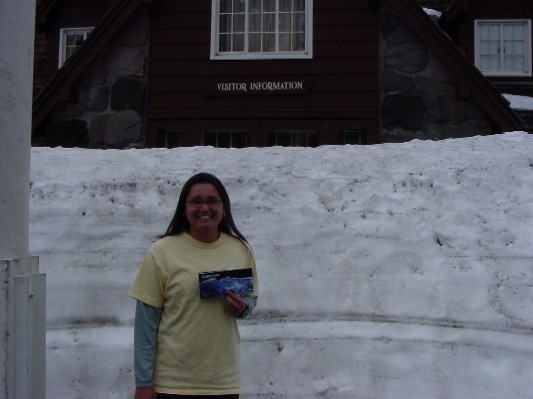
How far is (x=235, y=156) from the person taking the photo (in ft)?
21.5

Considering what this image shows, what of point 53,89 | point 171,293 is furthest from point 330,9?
point 171,293

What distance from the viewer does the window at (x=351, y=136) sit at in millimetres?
10570

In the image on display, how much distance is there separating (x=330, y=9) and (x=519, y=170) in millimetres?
5879

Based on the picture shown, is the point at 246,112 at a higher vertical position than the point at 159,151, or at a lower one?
higher

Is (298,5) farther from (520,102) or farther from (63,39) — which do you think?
(63,39)

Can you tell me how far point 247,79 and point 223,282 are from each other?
8308 millimetres

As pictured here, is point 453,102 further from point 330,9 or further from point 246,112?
point 246,112

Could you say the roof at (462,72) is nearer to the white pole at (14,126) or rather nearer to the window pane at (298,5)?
the window pane at (298,5)

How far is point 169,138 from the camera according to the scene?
1121cm

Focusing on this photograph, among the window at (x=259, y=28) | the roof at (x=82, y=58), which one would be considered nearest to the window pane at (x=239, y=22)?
the window at (x=259, y=28)

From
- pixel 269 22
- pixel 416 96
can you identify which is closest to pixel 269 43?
pixel 269 22

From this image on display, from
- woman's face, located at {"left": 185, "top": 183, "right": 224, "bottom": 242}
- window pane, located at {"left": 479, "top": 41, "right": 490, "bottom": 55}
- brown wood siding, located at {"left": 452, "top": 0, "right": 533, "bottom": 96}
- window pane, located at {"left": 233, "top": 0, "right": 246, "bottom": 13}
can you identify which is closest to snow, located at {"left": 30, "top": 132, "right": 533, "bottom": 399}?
woman's face, located at {"left": 185, "top": 183, "right": 224, "bottom": 242}

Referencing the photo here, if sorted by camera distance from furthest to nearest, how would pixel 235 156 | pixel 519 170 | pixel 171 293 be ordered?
pixel 235 156
pixel 519 170
pixel 171 293

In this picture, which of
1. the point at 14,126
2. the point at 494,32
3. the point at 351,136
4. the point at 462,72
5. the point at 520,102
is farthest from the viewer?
the point at 494,32
